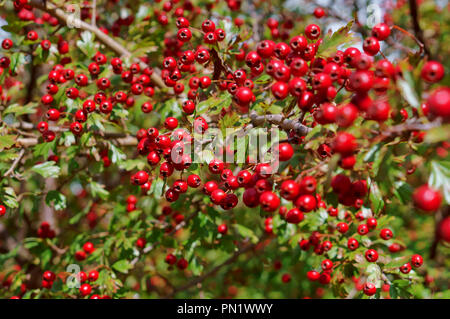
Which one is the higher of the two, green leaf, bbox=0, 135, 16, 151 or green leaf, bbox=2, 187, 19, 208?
green leaf, bbox=0, 135, 16, 151

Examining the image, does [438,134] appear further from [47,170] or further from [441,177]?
[47,170]

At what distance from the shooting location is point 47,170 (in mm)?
3076

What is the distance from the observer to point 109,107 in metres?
2.70

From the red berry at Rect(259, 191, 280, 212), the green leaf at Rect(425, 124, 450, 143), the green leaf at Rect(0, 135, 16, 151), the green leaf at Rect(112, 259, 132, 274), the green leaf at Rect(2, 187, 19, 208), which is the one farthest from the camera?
the green leaf at Rect(112, 259, 132, 274)

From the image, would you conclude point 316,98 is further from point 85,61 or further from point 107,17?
point 107,17

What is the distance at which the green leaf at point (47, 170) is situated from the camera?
120 inches

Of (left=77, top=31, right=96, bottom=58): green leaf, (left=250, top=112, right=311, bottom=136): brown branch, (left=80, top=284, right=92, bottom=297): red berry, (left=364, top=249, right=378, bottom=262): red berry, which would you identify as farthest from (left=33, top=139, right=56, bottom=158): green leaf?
(left=364, top=249, right=378, bottom=262): red berry

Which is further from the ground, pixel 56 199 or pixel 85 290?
pixel 56 199

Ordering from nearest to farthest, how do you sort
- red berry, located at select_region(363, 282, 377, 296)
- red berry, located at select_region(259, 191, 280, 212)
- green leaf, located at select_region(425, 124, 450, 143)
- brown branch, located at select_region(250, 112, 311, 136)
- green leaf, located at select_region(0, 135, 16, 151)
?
green leaf, located at select_region(425, 124, 450, 143), red berry, located at select_region(259, 191, 280, 212), brown branch, located at select_region(250, 112, 311, 136), red berry, located at select_region(363, 282, 377, 296), green leaf, located at select_region(0, 135, 16, 151)

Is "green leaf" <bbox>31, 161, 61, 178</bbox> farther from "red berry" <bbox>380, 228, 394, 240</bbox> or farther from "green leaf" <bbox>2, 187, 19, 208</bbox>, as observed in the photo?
"red berry" <bbox>380, 228, 394, 240</bbox>

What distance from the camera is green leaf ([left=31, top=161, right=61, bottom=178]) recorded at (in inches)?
120

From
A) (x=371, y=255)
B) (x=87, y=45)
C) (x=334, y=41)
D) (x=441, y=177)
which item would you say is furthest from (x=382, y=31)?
(x=87, y=45)

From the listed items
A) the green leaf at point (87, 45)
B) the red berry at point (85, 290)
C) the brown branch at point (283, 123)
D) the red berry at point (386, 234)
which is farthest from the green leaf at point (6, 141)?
the red berry at point (386, 234)

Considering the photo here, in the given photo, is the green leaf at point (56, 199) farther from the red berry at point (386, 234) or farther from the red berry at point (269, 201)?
the red berry at point (386, 234)
